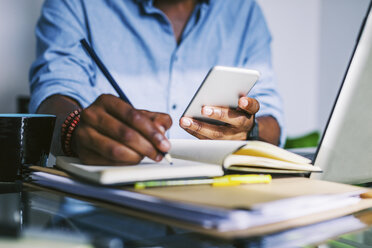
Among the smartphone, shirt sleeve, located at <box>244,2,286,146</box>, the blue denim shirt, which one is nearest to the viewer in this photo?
the smartphone

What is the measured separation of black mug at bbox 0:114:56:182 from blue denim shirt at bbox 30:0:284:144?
56cm

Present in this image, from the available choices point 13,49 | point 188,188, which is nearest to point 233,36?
point 13,49

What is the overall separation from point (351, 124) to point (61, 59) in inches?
32.1

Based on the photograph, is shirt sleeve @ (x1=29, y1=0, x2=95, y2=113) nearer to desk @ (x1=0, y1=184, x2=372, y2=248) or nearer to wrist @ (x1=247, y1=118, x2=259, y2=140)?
wrist @ (x1=247, y1=118, x2=259, y2=140)

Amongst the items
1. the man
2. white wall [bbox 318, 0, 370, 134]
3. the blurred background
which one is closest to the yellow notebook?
the man

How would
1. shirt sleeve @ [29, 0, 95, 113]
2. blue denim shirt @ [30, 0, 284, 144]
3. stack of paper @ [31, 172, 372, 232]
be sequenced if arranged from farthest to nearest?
blue denim shirt @ [30, 0, 284, 144] < shirt sleeve @ [29, 0, 95, 113] < stack of paper @ [31, 172, 372, 232]

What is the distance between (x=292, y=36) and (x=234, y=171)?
2246 millimetres

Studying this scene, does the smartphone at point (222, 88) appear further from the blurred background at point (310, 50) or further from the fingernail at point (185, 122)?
the blurred background at point (310, 50)

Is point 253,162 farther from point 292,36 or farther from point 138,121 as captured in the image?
point 292,36

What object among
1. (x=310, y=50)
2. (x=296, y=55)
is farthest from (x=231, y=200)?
(x=310, y=50)

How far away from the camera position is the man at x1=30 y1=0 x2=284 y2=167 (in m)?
1.06

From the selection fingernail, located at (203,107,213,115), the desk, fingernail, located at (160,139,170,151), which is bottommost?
the desk

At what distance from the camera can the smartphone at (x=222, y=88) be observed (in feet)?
1.73

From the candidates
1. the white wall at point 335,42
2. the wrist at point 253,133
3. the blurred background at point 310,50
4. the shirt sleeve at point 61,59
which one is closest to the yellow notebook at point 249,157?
the wrist at point 253,133
